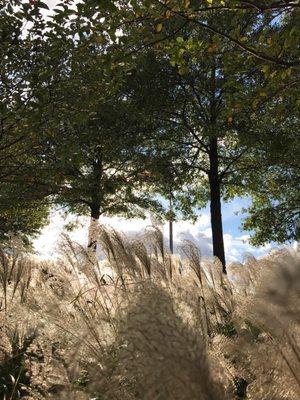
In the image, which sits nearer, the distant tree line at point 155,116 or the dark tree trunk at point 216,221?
the distant tree line at point 155,116

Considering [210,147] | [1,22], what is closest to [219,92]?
[210,147]

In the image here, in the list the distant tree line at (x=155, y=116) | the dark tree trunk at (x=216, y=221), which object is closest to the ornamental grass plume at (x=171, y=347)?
the distant tree line at (x=155, y=116)

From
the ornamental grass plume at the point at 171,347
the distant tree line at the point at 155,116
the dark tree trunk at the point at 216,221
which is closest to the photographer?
the ornamental grass plume at the point at 171,347

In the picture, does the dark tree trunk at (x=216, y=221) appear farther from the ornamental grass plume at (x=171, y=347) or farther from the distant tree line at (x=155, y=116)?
the ornamental grass plume at (x=171, y=347)

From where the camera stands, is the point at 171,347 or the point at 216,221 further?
the point at 216,221

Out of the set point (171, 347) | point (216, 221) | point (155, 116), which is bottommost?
point (171, 347)

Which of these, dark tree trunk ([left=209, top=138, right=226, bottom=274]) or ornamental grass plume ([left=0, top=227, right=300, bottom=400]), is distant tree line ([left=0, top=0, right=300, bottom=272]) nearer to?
dark tree trunk ([left=209, top=138, right=226, bottom=274])

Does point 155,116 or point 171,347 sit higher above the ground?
point 155,116

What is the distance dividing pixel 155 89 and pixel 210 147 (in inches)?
125

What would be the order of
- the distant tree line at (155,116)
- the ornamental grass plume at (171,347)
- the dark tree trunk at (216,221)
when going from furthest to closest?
the dark tree trunk at (216,221) < the distant tree line at (155,116) < the ornamental grass plume at (171,347)

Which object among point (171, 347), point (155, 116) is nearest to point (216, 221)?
point (155, 116)

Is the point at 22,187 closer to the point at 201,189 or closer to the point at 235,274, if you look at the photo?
the point at 201,189

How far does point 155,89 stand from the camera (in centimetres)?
1433

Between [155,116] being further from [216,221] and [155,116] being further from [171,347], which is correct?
[171,347]
